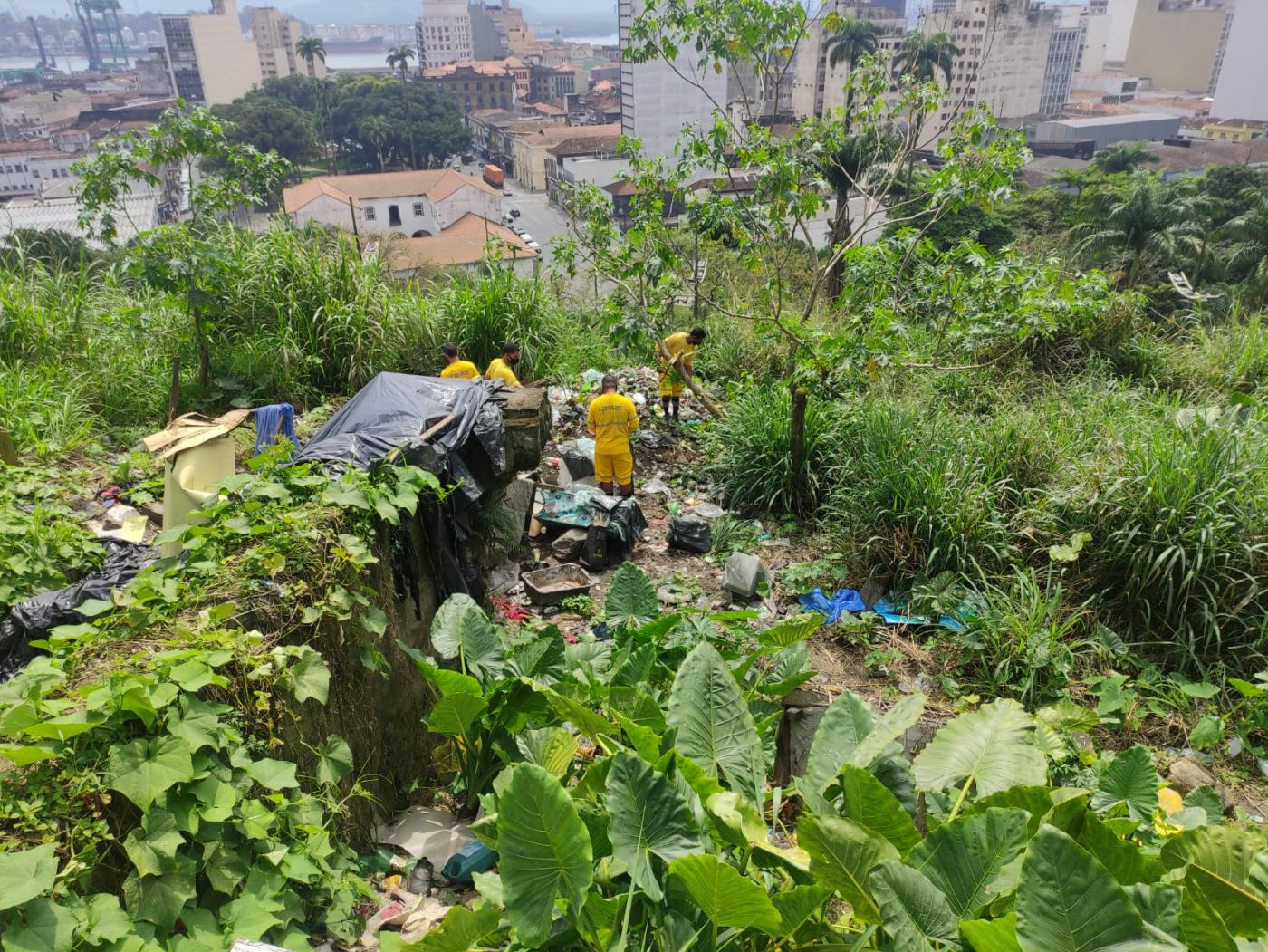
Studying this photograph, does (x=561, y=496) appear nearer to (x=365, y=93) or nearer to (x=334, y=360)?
(x=334, y=360)

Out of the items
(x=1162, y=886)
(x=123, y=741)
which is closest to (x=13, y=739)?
(x=123, y=741)

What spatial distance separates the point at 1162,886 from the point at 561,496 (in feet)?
14.0

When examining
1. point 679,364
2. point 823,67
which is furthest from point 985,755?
point 823,67

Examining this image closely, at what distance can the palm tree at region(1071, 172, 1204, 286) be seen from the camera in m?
22.9

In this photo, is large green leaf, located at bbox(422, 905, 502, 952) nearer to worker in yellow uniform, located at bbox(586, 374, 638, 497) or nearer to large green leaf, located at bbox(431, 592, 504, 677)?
large green leaf, located at bbox(431, 592, 504, 677)

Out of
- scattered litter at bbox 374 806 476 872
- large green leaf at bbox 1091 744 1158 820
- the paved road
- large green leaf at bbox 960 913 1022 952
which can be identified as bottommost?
the paved road

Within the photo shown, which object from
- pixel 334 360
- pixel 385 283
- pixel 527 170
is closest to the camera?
pixel 334 360

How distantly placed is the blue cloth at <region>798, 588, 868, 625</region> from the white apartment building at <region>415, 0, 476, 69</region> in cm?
12504

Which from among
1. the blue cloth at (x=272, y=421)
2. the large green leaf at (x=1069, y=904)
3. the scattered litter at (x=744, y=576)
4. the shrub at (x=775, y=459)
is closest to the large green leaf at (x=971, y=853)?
the large green leaf at (x=1069, y=904)

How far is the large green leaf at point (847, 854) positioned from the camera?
1613 millimetres

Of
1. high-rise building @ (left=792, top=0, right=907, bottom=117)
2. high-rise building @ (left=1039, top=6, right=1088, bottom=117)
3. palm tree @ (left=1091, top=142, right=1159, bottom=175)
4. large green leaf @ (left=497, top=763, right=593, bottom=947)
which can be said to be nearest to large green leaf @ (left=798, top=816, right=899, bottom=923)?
large green leaf @ (left=497, top=763, right=593, bottom=947)

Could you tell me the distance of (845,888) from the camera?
1.64 meters

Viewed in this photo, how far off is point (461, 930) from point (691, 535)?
3.63 meters

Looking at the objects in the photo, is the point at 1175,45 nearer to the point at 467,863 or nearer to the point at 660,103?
the point at 660,103
